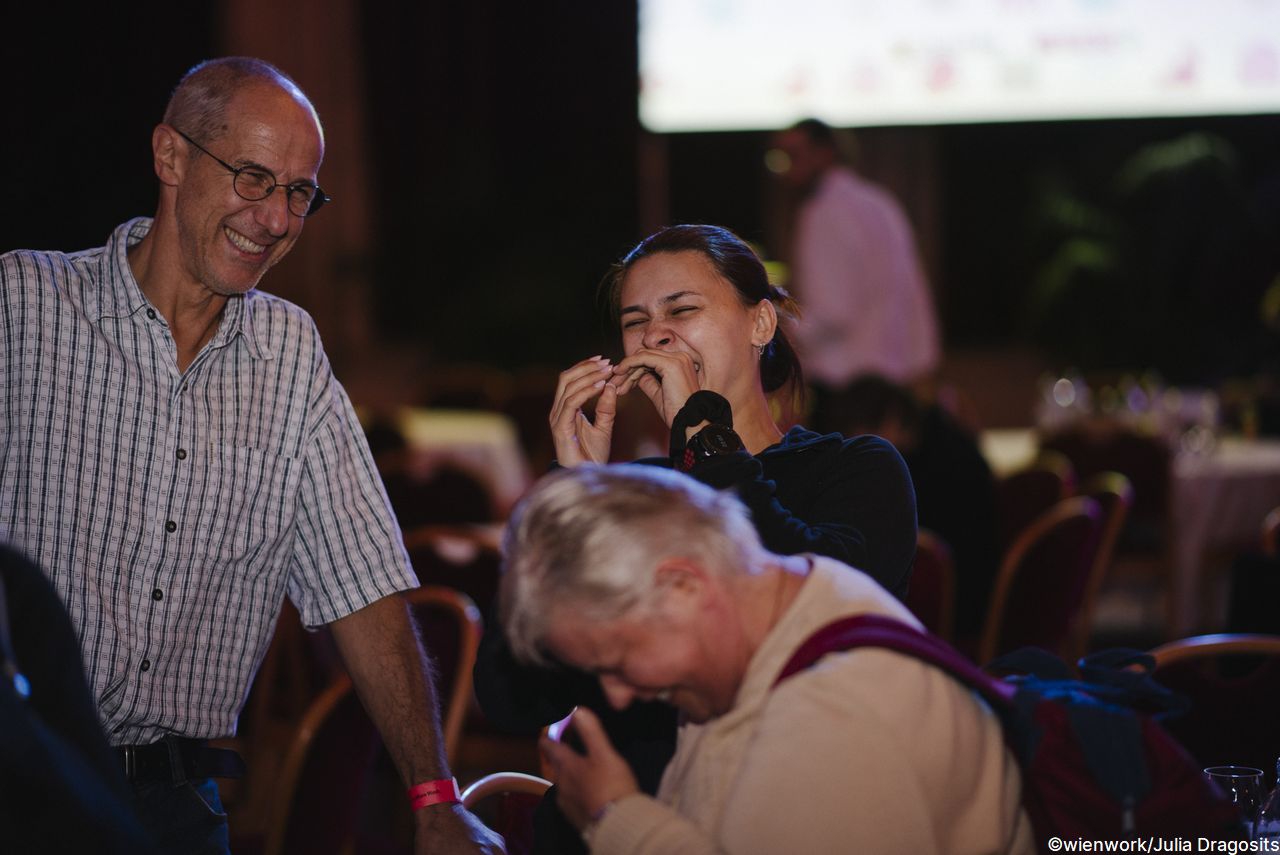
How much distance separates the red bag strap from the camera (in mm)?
1334

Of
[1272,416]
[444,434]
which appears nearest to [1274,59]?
[1272,416]

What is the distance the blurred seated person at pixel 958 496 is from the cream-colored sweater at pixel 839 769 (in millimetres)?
2482

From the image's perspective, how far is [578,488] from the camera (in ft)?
4.53

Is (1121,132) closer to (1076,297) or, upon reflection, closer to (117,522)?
(1076,297)

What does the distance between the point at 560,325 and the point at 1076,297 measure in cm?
338

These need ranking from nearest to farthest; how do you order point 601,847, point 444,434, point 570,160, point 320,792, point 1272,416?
point 601,847
point 320,792
point 1272,416
point 444,434
point 570,160

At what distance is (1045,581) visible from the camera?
3.69m

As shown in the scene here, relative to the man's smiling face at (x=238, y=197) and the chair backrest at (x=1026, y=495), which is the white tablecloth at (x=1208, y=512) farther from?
the man's smiling face at (x=238, y=197)

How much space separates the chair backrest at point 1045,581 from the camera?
3.64 metres

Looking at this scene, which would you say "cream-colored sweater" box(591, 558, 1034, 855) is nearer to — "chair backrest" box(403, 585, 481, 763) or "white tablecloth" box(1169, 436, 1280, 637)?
"chair backrest" box(403, 585, 481, 763)

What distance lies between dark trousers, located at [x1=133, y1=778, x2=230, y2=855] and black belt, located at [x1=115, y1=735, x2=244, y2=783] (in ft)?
0.04

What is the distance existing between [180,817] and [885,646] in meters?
1.09

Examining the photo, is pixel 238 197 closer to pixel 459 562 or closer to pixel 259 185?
pixel 259 185

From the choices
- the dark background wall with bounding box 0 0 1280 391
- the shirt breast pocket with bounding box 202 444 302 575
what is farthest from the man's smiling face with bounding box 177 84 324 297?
the dark background wall with bounding box 0 0 1280 391
